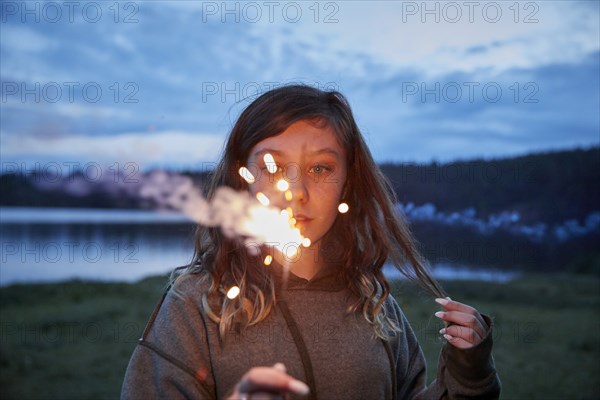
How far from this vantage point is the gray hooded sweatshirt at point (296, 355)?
1835mm

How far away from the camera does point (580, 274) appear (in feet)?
29.6

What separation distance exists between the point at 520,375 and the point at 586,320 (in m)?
2.33

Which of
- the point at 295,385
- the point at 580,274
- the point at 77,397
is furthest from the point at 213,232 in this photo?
the point at 580,274

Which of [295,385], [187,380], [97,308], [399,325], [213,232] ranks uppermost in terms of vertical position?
[295,385]

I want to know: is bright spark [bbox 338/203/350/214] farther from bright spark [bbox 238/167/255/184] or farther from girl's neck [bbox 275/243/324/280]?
bright spark [bbox 238/167/255/184]

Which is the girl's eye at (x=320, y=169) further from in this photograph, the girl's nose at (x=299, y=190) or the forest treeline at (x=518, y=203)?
the forest treeline at (x=518, y=203)

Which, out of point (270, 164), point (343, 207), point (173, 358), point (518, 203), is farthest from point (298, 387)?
point (518, 203)

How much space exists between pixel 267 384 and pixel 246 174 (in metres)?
1.07

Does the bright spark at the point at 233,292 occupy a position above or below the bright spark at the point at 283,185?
below

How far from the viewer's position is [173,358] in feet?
5.98

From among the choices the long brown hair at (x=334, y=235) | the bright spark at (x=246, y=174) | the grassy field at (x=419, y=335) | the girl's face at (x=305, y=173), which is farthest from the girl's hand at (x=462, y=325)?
the grassy field at (x=419, y=335)

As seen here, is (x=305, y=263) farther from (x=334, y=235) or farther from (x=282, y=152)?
(x=282, y=152)

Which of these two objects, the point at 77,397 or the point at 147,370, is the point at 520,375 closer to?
the point at 77,397

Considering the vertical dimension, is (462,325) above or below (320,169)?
below
